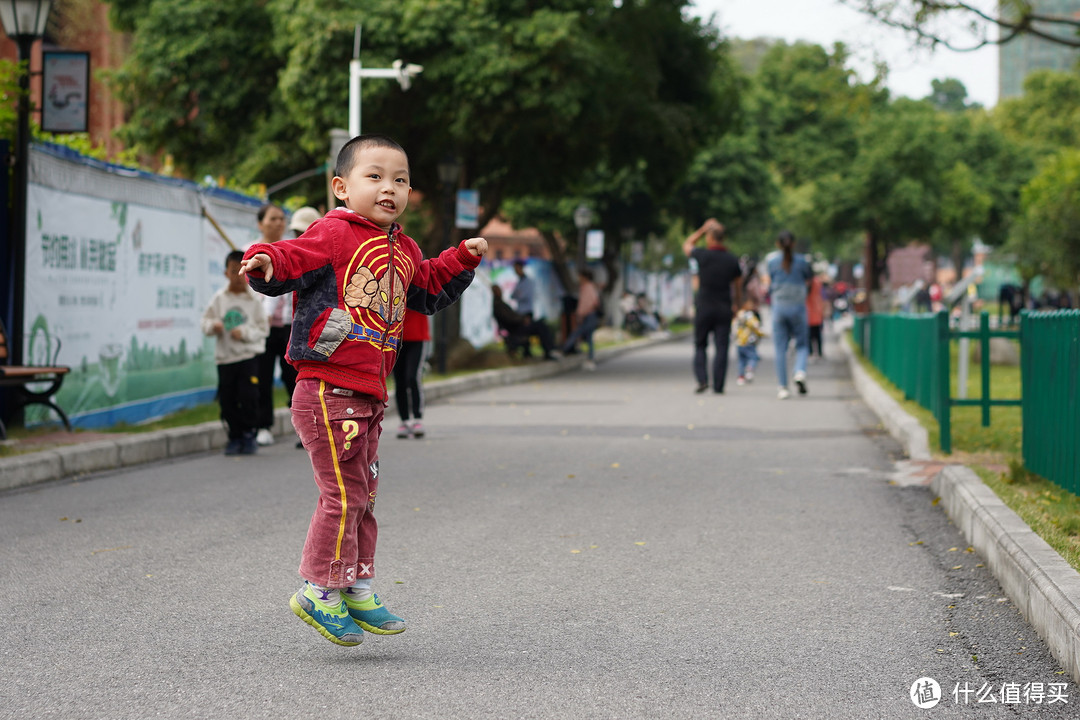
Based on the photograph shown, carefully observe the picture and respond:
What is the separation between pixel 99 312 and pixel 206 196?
8.99 ft

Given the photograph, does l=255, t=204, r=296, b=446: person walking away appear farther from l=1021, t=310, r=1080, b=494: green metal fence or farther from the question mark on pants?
the question mark on pants

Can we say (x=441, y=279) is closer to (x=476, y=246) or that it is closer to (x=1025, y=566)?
(x=476, y=246)

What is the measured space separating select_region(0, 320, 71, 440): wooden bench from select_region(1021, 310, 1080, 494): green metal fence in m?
A: 6.72

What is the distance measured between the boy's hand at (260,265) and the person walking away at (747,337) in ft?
48.6

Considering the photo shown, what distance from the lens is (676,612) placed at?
16.2 feet

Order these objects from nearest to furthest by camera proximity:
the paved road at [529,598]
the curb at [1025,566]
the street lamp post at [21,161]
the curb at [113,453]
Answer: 1. the paved road at [529,598]
2. the curb at [1025,566]
3. the curb at [113,453]
4. the street lamp post at [21,161]

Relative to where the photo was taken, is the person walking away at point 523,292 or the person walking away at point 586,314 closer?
the person walking away at point 586,314

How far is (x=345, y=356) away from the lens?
4234 mm

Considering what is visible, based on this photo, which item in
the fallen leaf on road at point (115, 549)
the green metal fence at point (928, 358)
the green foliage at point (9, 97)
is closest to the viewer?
the fallen leaf on road at point (115, 549)

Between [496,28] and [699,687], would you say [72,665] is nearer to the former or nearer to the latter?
[699,687]

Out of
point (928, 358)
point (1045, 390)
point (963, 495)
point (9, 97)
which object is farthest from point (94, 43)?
point (963, 495)

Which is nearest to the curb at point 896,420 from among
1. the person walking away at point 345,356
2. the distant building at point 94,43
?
the person walking away at point 345,356

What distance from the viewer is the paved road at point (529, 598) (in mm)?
3881

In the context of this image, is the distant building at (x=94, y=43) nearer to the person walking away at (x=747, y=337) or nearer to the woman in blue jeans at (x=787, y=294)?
the person walking away at (x=747, y=337)
